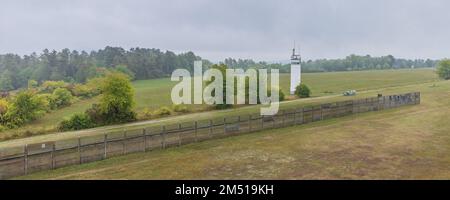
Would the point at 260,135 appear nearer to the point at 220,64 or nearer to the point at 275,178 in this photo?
the point at 275,178

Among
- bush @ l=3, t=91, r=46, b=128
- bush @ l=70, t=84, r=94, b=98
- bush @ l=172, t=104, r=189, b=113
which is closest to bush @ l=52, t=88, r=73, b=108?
bush @ l=70, t=84, r=94, b=98

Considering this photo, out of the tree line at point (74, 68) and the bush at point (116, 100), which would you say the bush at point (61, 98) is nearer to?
the bush at point (116, 100)

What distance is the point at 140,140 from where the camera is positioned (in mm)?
19422

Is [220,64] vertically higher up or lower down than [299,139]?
higher up

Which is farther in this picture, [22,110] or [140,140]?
[22,110]

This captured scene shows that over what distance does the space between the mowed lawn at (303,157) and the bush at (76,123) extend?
13.6 meters

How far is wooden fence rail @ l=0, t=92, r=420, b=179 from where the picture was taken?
1586 centimetres

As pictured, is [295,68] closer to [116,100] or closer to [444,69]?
[116,100]

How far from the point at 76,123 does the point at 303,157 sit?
66.7 feet


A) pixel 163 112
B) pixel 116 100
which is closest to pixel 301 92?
pixel 163 112

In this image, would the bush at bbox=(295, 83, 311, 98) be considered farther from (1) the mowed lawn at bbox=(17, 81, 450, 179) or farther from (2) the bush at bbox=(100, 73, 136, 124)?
(2) the bush at bbox=(100, 73, 136, 124)

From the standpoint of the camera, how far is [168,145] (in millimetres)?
20609
